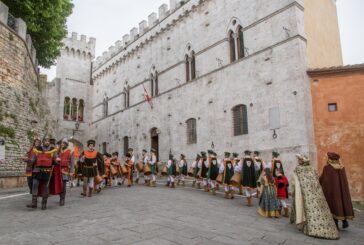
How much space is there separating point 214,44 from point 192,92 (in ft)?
10.8

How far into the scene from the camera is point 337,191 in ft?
21.0

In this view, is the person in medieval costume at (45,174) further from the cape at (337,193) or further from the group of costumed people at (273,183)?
the cape at (337,193)

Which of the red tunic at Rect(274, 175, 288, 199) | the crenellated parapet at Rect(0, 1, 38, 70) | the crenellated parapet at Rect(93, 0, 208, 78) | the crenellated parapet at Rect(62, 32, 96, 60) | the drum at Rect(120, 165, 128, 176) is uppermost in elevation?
the crenellated parapet at Rect(62, 32, 96, 60)

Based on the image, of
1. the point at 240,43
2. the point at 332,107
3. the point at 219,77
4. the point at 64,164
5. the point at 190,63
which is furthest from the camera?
the point at 190,63

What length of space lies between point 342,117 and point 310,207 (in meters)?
7.48

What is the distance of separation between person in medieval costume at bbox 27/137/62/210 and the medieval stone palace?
382 inches

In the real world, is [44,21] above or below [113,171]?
above

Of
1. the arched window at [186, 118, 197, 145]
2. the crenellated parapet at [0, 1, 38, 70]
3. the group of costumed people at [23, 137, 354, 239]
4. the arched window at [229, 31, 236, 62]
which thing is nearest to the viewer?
the group of costumed people at [23, 137, 354, 239]

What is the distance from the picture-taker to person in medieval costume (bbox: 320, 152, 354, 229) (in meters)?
6.34

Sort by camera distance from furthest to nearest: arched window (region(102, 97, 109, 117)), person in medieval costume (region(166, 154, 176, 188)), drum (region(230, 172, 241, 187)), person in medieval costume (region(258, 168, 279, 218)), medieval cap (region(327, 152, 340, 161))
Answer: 1. arched window (region(102, 97, 109, 117))
2. person in medieval costume (region(166, 154, 176, 188))
3. drum (region(230, 172, 241, 187))
4. person in medieval costume (region(258, 168, 279, 218))
5. medieval cap (region(327, 152, 340, 161))

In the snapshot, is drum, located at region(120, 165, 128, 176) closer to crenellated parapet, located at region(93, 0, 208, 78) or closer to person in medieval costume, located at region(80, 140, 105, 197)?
person in medieval costume, located at region(80, 140, 105, 197)

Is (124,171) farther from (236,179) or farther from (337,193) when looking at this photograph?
(337,193)

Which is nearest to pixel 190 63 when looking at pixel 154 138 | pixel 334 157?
pixel 154 138

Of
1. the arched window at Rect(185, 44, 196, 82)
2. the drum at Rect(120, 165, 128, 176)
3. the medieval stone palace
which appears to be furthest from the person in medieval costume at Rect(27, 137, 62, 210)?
the arched window at Rect(185, 44, 196, 82)
